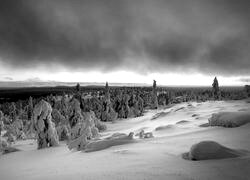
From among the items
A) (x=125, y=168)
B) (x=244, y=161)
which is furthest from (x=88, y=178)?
(x=244, y=161)

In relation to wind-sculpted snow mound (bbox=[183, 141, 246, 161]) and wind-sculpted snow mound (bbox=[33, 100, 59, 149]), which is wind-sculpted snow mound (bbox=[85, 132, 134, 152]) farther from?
wind-sculpted snow mound (bbox=[33, 100, 59, 149])

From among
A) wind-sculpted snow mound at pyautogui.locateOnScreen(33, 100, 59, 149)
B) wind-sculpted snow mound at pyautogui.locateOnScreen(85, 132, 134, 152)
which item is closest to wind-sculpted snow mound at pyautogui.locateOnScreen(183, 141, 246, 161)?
wind-sculpted snow mound at pyautogui.locateOnScreen(85, 132, 134, 152)

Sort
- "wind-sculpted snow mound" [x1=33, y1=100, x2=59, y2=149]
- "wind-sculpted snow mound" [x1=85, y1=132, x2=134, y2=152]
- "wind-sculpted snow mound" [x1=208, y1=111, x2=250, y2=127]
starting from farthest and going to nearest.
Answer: "wind-sculpted snow mound" [x1=33, y1=100, x2=59, y2=149], "wind-sculpted snow mound" [x1=208, y1=111, x2=250, y2=127], "wind-sculpted snow mound" [x1=85, y1=132, x2=134, y2=152]

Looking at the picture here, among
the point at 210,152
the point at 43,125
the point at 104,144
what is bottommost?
the point at 43,125

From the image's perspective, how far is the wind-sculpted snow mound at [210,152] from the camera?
23.5 feet

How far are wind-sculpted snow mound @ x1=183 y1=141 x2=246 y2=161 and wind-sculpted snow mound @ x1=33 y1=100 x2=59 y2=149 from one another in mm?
22746

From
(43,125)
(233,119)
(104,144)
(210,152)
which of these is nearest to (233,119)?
(233,119)

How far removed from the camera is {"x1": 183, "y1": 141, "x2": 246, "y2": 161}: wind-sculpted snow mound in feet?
23.5

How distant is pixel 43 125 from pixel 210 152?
78.5ft

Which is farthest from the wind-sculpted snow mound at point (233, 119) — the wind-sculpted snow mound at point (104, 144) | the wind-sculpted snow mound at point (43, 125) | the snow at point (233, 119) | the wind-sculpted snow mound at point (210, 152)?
the wind-sculpted snow mound at point (43, 125)

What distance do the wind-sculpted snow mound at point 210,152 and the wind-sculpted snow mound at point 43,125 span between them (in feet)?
74.6

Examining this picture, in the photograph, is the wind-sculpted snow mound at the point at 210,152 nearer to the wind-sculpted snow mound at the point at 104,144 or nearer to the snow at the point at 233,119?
the wind-sculpted snow mound at the point at 104,144

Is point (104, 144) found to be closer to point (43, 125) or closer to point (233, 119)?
point (233, 119)

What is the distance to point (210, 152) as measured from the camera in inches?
288
